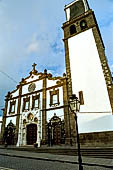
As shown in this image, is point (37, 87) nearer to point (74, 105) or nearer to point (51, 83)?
point (51, 83)

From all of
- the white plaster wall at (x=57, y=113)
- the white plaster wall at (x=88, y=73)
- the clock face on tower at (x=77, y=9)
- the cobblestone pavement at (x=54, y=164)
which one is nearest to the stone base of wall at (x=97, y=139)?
the white plaster wall at (x=88, y=73)

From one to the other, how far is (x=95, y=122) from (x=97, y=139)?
4.69 feet

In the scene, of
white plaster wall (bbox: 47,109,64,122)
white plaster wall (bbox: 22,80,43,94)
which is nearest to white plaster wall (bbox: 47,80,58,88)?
white plaster wall (bbox: 22,80,43,94)

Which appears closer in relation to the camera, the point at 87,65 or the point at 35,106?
the point at 87,65

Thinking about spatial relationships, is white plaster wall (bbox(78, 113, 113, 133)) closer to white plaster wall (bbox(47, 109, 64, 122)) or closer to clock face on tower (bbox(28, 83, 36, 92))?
white plaster wall (bbox(47, 109, 64, 122))

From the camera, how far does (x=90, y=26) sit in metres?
16.9

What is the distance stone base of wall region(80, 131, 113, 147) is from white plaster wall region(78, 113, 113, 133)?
13.3 inches

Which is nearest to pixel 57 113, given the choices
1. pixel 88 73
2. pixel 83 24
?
pixel 88 73

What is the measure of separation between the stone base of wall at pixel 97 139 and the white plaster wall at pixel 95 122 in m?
0.34

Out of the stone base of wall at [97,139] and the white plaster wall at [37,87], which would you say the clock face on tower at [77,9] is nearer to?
the white plaster wall at [37,87]

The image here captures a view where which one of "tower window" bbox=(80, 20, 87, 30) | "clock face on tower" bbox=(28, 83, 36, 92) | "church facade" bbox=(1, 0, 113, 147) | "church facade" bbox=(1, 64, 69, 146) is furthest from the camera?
"clock face on tower" bbox=(28, 83, 36, 92)

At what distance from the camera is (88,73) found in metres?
14.2

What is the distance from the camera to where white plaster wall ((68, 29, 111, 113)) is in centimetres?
1255

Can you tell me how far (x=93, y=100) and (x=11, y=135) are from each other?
455 inches
